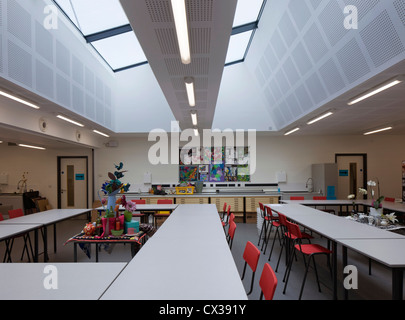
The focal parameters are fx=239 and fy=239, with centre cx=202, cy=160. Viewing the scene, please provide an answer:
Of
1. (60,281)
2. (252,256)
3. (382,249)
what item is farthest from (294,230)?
(60,281)

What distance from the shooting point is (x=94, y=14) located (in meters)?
4.86

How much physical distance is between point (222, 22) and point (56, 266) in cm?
274

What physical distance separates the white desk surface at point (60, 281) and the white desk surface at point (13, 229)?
3.91 ft

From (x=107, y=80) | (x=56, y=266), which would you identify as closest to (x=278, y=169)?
(x=107, y=80)

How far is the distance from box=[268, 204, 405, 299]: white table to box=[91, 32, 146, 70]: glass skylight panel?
5.41 metres

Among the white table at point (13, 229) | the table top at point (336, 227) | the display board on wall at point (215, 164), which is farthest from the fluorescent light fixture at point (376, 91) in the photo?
the white table at point (13, 229)

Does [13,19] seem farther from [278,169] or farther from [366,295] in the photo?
[278,169]

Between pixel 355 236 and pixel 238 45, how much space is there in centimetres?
571

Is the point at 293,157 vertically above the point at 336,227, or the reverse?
the point at 293,157

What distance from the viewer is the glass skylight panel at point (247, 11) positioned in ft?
17.2

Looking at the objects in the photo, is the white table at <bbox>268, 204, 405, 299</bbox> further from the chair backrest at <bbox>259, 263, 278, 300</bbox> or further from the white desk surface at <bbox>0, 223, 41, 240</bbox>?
the white desk surface at <bbox>0, 223, 41, 240</bbox>

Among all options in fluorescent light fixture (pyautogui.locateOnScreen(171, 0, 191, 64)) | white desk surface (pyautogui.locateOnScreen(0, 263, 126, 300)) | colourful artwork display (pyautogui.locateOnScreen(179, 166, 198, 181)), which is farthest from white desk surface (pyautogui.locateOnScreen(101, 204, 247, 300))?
colourful artwork display (pyautogui.locateOnScreen(179, 166, 198, 181))

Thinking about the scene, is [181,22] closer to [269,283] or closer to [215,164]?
[269,283]

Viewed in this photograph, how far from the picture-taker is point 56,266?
201cm
